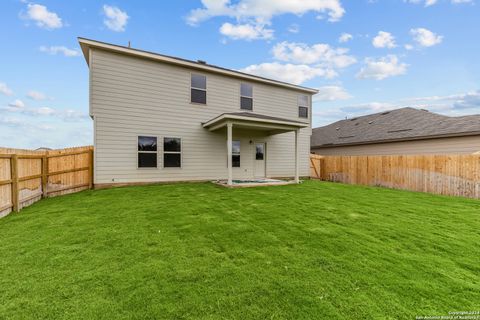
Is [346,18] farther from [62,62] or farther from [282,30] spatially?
[62,62]

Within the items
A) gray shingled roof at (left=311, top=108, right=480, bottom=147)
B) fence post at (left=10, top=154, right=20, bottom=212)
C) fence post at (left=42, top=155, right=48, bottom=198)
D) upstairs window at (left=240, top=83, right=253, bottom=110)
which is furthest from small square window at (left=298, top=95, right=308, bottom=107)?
fence post at (left=10, top=154, right=20, bottom=212)

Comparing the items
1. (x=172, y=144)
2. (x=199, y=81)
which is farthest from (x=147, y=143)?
(x=199, y=81)

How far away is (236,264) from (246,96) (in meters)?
10.3

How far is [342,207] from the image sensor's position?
6.01 meters

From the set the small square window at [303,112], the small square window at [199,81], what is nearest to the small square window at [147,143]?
the small square window at [199,81]

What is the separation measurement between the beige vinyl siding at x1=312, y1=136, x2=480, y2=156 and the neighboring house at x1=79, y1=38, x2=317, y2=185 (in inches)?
280

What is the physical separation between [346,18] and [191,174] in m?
11.4

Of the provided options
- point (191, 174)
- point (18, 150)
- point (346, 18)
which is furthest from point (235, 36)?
point (18, 150)

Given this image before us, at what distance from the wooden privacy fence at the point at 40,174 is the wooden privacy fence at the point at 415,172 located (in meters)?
12.3

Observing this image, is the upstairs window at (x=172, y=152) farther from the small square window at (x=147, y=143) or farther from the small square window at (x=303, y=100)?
the small square window at (x=303, y=100)

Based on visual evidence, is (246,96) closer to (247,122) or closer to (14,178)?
(247,122)

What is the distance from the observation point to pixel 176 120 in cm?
1026

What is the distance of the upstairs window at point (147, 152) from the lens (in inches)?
376

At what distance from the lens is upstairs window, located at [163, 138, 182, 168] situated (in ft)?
32.9
